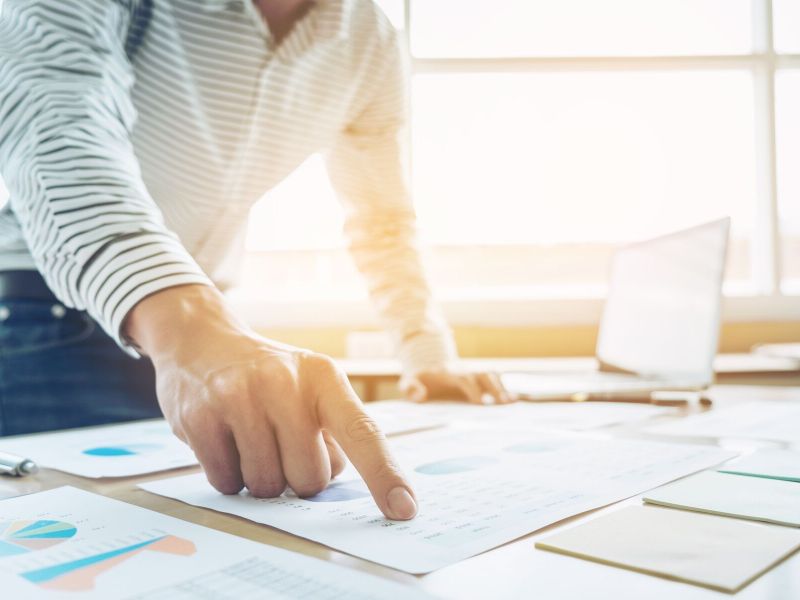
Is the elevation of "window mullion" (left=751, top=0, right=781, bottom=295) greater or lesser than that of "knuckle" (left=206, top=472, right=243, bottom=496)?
greater

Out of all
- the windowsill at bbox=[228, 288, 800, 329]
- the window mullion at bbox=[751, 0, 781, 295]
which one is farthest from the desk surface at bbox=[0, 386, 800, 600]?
the window mullion at bbox=[751, 0, 781, 295]

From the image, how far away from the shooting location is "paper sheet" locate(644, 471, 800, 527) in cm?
42

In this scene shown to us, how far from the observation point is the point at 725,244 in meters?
1.03

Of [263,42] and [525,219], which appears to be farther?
[525,219]

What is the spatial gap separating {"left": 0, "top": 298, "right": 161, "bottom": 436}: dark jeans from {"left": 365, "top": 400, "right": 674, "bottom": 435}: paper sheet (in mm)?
408

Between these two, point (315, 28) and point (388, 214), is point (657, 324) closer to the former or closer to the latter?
point (388, 214)

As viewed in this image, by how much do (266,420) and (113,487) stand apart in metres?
0.15

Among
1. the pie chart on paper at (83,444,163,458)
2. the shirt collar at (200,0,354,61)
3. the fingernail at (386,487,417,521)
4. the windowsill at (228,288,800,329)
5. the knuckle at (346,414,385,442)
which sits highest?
the shirt collar at (200,0,354,61)

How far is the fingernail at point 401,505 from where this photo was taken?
Answer: 42 cm

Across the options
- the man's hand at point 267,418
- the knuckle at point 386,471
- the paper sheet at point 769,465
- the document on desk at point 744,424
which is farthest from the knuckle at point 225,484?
the document on desk at point 744,424

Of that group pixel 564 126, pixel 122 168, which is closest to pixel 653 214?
pixel 564 126

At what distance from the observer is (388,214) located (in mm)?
1309

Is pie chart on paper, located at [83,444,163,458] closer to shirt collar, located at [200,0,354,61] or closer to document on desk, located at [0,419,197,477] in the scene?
document on desk, located at [0,419,197,477]

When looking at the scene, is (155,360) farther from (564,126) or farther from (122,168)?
(564,126)
